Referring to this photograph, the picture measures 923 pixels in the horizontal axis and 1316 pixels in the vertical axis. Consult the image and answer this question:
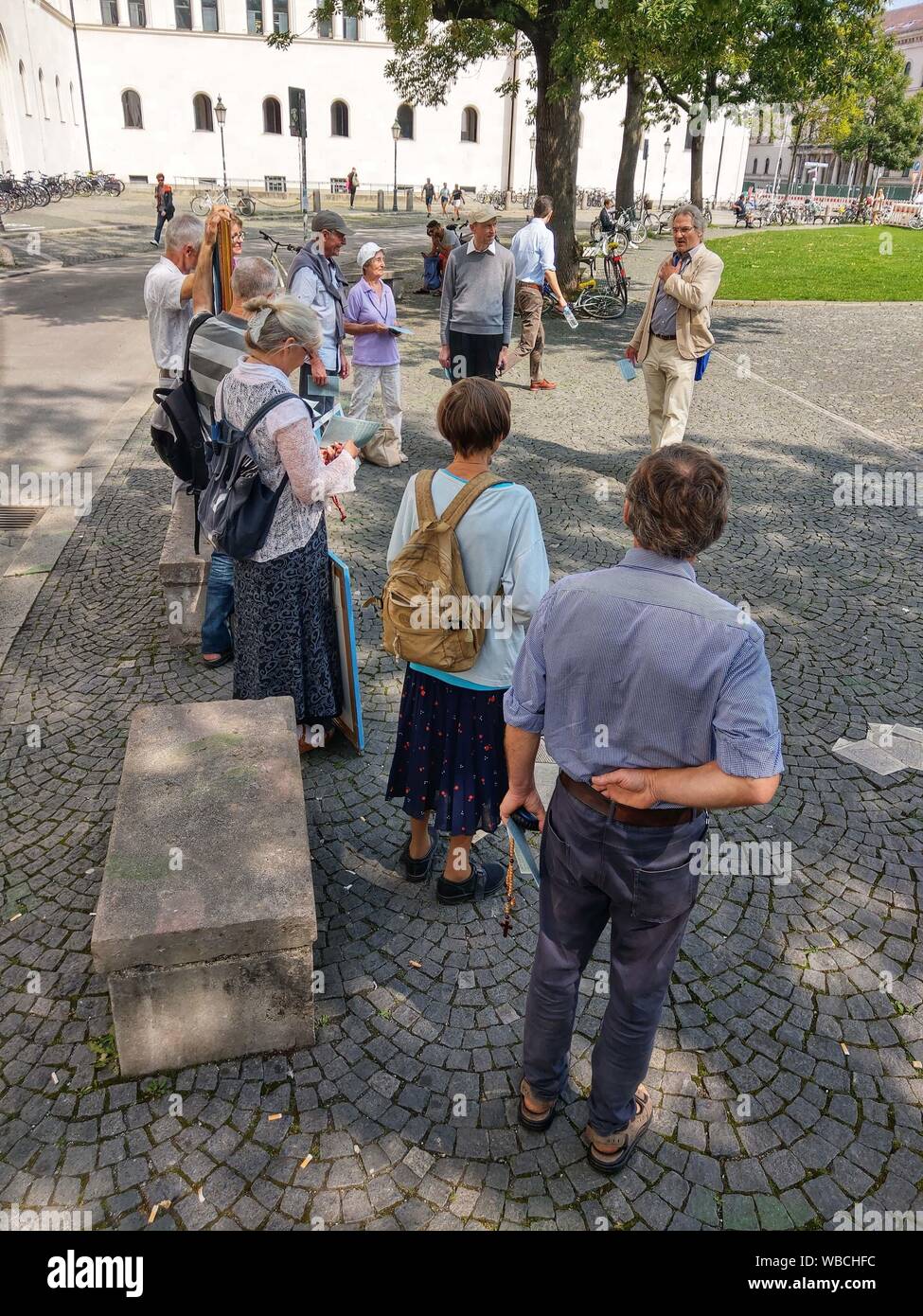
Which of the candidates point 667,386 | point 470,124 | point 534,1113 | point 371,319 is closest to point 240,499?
point 534,1113

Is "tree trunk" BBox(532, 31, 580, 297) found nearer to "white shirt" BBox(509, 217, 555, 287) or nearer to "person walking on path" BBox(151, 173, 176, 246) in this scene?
"white shirt" BBox(509, 217, 555, 287)

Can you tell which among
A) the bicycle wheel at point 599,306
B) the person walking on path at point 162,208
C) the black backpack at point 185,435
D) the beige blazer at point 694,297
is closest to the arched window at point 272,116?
the person walking on path at point 162,208

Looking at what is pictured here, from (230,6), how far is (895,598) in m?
64.6

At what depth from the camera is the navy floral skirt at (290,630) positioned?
3934 mm

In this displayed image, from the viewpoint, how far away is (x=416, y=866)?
3.73 meters

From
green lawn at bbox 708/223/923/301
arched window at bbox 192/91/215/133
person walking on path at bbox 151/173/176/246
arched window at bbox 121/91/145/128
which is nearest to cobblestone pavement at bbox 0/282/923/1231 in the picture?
green lawn at bbox 708/223/923/301

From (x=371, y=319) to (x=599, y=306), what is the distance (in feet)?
Result: 32.5

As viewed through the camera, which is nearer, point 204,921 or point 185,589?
point 204,921

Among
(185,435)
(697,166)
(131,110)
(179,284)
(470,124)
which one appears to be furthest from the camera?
(470,124)

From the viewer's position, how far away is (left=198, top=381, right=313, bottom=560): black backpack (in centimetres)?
367

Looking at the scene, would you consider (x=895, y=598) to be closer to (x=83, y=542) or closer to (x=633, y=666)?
(x=633, y=666)

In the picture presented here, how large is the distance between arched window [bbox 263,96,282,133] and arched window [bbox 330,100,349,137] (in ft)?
10.9

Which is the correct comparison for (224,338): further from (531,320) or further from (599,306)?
(599,306)

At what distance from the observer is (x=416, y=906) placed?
3602 millimetres
